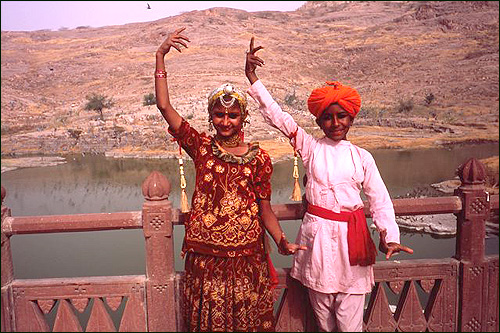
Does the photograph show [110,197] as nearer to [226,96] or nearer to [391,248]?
[226,96]

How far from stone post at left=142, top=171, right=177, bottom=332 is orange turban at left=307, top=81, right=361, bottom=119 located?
0.83 m

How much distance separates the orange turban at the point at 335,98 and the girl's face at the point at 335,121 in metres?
0.02

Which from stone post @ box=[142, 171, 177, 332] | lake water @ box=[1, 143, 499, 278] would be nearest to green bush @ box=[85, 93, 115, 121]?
lake water @ box=[1, 143, 499, 278]

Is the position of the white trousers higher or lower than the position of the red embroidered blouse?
lower

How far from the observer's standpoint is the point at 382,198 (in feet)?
6.04

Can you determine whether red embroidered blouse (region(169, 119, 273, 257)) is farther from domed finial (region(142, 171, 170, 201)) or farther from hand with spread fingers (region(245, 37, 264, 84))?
hand with spread fingers (region(245, 37, 264, 84))

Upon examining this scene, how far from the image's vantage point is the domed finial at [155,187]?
200cm

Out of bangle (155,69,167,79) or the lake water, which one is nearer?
bangle (155,69,167,79)

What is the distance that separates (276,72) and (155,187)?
80.7ft

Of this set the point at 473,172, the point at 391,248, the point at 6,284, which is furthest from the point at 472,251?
the point at 6,284

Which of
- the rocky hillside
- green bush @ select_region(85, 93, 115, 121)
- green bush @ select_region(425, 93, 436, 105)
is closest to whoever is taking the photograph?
the rocky hillside

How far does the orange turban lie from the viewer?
1772mm

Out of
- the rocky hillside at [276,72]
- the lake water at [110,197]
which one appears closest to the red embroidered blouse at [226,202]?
the lake water at [110,197]

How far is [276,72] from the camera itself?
2575 centimetres
